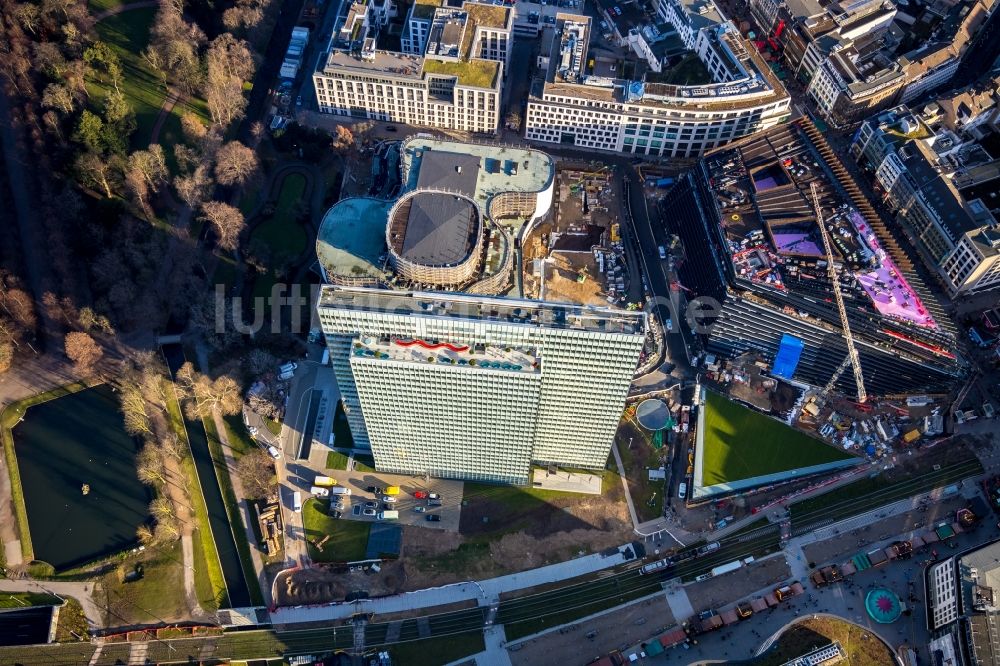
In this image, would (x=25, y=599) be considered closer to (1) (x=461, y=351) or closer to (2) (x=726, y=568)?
(1) (x=461, y=351)

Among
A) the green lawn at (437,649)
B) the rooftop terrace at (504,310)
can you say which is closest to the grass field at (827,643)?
the green lawn at (437,649)

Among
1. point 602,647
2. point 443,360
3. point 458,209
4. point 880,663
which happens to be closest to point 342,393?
point 443,360

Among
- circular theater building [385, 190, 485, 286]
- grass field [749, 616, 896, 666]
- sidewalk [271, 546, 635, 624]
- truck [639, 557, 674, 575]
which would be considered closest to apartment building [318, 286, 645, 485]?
circular theater building [385, 190, 485, 286]

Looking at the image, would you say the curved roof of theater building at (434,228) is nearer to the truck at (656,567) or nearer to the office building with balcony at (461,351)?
the office building with balcony at (461,351)

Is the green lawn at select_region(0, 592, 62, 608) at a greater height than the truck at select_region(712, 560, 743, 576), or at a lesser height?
lesser

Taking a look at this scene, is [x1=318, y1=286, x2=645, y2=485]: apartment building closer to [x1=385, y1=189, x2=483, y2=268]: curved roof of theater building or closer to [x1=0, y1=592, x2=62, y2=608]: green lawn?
[x1=385, y1=189, x2=483, y2=268]: curved roof of theater building

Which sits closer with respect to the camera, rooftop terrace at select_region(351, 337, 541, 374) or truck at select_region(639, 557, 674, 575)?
rooftop terrace at select_region(351, 337, 541, 374)
